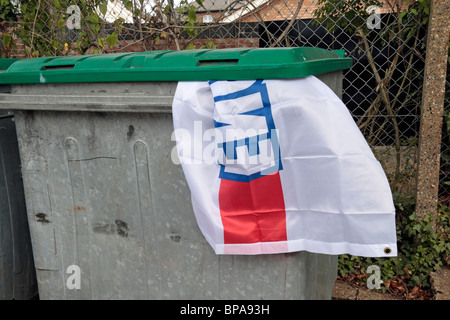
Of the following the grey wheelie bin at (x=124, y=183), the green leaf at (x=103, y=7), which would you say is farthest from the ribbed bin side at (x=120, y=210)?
the green leaf at (x=103, y=7)

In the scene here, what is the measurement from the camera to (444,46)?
2.71 meters

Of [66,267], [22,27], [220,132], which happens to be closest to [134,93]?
[220,132]

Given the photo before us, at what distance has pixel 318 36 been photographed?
3525mm

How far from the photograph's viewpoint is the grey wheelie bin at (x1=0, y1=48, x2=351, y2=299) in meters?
1.52

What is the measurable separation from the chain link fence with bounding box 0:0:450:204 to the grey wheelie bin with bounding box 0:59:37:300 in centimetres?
161

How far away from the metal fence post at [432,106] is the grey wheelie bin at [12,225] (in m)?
2.49

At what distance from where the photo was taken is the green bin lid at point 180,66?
4.58 ft

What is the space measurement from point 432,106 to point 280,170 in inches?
72.1

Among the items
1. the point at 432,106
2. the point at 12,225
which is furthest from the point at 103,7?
the point at 432,106

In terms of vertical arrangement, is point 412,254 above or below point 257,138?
below

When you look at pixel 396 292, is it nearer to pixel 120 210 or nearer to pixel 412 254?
pixel 412 254
